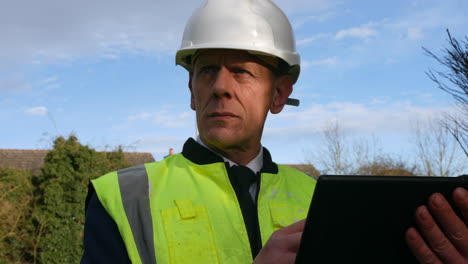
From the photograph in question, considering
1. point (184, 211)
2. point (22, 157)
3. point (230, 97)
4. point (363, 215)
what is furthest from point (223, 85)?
point (22, 157)

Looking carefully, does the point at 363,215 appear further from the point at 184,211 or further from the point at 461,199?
the point at 184,211

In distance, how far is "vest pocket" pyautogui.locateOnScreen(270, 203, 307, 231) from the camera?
8.08 ft

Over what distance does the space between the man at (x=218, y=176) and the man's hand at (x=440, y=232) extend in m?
1.00

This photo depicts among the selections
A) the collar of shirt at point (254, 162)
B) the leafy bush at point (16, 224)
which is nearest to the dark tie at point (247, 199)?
the collar of shirt at point (254, 162)

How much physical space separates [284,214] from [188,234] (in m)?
0.55

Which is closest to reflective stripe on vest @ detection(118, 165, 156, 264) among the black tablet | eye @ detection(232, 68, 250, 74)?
eye @ detection(232, 68, 250, 74)

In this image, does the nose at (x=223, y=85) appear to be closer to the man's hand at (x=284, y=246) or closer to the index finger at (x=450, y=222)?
the man's hand at (x=284, y=246)

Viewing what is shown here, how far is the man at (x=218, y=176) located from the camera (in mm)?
2189

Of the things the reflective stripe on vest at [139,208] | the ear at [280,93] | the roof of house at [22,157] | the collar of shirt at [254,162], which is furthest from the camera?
the roof of house at [22,157]

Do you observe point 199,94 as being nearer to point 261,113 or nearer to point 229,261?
point 261,113

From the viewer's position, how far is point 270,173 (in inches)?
105

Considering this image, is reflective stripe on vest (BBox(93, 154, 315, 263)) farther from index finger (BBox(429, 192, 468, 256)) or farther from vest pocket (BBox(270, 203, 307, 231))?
index finger (BBox(429, 192, 468, 256))

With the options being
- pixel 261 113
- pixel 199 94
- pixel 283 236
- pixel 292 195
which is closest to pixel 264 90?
pixel 261 113

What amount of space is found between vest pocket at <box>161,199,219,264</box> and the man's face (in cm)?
40
